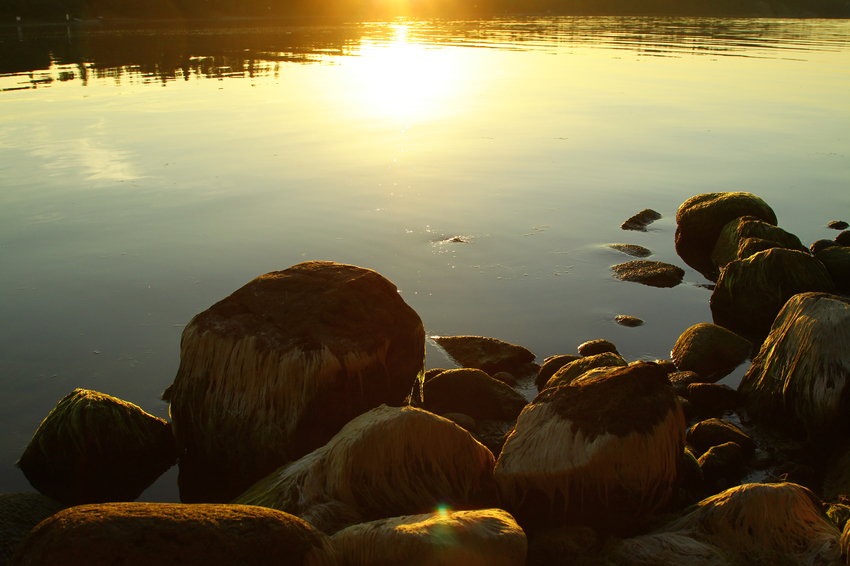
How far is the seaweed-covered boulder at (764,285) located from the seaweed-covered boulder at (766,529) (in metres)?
3.62

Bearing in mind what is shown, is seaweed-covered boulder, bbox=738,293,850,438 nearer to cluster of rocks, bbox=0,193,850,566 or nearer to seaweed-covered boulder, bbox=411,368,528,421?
cluster of rocks, bbox=0,193,850,566

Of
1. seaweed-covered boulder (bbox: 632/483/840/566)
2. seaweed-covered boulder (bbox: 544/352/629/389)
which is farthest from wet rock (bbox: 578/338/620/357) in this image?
seaweed-covered boulder (bbox: 632/483/840/566)

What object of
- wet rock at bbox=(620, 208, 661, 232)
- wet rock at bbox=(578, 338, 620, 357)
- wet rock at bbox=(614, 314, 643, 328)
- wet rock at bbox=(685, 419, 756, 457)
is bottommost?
wet rock at bbox=(685, 419, 756, 457)

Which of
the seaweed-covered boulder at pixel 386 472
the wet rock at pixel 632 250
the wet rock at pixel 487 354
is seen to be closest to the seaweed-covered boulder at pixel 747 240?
the wet rock at pixel 632 250

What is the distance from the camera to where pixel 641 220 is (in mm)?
9602

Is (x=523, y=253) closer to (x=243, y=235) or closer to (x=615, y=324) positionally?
(x=615, y=324)

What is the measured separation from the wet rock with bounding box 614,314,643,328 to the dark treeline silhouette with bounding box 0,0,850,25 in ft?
199

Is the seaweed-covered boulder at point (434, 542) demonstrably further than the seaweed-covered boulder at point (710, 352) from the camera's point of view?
No

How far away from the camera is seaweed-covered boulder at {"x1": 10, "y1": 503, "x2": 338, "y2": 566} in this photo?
7.93 ft

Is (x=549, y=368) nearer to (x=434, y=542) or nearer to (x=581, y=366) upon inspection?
(x=581, y=366)

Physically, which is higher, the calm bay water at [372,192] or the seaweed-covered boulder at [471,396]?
the calm bay water at [372,192]

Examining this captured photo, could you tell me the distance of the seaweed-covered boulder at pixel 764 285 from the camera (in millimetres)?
6586

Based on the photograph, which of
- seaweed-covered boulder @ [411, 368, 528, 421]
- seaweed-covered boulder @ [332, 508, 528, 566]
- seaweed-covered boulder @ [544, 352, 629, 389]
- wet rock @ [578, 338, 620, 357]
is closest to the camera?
seaweed-covered boulder @ [332, 508, 528, 566]

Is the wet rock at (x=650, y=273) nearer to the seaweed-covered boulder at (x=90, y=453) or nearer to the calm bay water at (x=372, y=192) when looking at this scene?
the calm bay water at (x=372, y=192)
